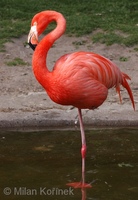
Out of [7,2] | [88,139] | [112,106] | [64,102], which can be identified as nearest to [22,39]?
[7,2]

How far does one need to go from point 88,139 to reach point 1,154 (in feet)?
3.09

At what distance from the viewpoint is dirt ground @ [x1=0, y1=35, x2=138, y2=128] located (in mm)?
7074

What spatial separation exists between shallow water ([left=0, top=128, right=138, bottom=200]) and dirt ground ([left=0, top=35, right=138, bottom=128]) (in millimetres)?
174

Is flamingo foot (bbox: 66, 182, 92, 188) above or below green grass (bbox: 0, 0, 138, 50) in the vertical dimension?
above

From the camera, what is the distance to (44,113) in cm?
725

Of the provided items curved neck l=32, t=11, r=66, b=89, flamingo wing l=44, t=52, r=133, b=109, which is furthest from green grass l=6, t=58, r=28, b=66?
curved neck l=32, t=11, r=66, b=89

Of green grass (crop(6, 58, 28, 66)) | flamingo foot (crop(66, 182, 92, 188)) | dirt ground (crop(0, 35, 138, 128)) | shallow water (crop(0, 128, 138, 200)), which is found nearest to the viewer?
shallow water (crop(0, 128, 138, 200))

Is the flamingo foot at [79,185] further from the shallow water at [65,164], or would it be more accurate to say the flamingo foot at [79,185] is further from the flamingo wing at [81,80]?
the flamingo wing at [81,80]

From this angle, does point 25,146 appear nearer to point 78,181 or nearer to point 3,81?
point 78,181

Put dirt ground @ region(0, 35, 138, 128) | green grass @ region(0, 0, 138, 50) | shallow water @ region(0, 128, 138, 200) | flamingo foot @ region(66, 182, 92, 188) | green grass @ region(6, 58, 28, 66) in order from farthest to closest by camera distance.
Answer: green grass @ region(0, 0, 138, 50) → green grass @ region(6, 58, 28, 66) → dirt ground @ region(0, 35, 138, 128) → flamingo foot @ region(66, 182, 92, 188) → shallow water @ region(0, 128, 138, 200)

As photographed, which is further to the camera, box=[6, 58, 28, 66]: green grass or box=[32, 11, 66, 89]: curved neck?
box=[6, 58, 28, 66]: green grass

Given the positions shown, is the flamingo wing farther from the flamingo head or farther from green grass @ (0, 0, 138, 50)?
green grass @ (0, 0, 138, 50)

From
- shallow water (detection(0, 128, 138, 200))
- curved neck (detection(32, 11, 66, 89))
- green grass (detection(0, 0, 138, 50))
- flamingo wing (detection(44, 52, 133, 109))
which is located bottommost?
green grass (detection(0, 0, 138, 50))

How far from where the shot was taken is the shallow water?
5.44m
